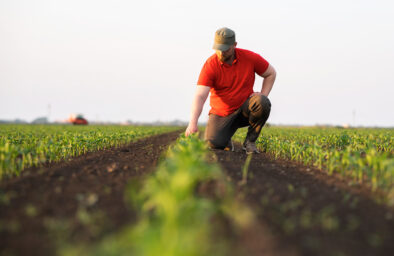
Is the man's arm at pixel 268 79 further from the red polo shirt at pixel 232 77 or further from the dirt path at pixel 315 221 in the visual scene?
the dirt path at pixel 315 221

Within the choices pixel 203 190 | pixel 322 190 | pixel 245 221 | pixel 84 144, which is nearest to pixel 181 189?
pixel 245 221

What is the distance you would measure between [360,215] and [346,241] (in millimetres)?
552

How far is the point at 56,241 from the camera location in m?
1.90

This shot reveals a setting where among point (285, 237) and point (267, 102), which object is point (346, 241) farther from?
point (267, 102)

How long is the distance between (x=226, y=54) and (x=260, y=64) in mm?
963

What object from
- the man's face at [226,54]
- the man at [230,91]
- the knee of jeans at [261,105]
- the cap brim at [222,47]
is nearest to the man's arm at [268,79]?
the man at [230,91]

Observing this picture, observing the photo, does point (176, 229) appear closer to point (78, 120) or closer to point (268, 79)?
point (268, 79)

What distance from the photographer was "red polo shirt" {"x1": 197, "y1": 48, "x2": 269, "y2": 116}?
18.2 feet

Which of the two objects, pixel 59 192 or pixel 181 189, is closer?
Result: pixel 181 189

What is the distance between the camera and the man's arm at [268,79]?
6031mm

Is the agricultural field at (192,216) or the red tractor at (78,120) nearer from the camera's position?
the agricultural field at (192,216)

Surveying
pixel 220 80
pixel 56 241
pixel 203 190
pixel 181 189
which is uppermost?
pixel 220 80

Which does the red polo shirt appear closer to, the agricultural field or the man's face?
the man's face

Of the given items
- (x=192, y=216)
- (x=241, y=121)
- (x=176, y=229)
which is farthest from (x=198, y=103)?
(x=176, y=229)
